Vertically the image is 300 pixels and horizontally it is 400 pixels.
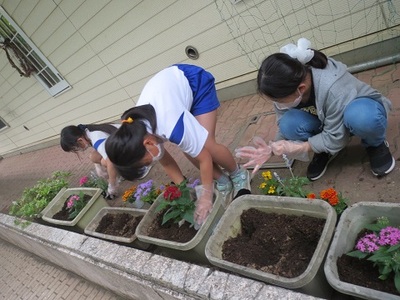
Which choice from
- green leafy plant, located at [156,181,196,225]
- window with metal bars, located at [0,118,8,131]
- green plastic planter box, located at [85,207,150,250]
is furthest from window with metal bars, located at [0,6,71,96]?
green leafy plant, located at [156,181,196,225]

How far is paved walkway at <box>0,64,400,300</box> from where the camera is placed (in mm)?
2059

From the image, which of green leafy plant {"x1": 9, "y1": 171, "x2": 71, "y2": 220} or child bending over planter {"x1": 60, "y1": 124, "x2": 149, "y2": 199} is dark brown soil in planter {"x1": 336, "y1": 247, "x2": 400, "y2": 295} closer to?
child bending over planter {"x1": 60, "y1": 124, "x2": 149, "y2": 199}

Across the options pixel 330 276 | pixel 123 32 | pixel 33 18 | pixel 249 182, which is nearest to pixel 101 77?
pixel 123 32

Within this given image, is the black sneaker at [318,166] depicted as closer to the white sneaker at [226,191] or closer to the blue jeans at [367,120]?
the blue jeans at [367,120]

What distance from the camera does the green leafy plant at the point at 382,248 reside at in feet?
3.83

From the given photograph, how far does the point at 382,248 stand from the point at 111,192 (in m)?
2.78

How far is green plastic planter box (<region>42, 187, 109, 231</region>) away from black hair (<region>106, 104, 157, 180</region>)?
142cm

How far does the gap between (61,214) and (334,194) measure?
2855 millimetres

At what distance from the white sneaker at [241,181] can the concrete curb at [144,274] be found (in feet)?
2.85

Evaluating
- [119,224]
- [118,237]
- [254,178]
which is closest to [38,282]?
[119,224]

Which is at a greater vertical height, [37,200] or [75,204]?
[37,200]

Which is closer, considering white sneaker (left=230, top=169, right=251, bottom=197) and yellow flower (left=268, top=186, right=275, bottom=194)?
yellow flower (left=268, top=186, right=275, bottom=194)

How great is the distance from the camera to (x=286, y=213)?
1.69 m

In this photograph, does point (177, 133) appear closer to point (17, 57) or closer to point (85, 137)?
point (85, 137)
